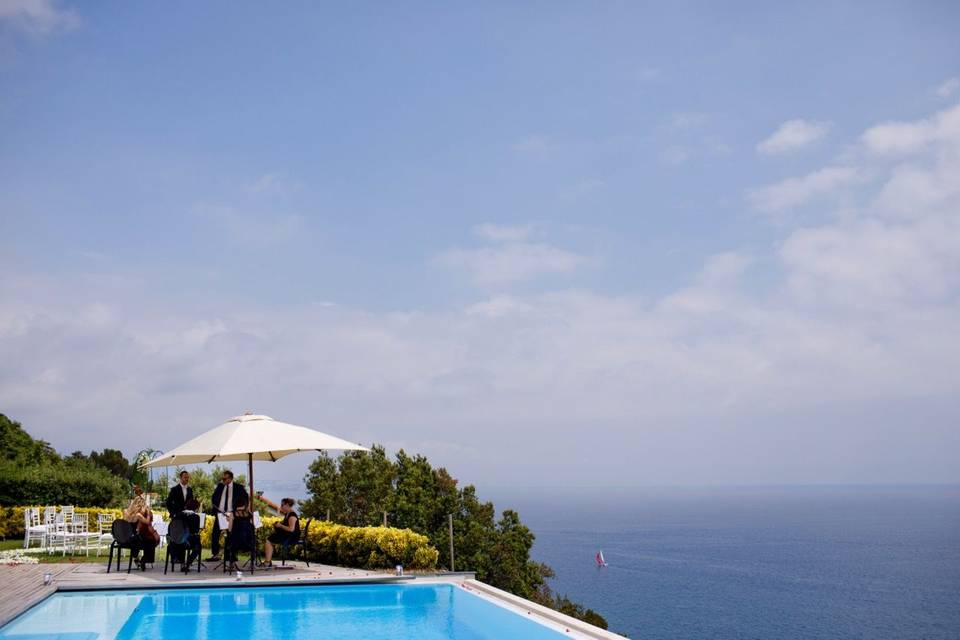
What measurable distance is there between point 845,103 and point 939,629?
224ft

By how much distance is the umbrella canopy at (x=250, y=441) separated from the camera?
1193cm

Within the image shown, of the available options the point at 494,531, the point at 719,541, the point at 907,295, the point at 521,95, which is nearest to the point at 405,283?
the point at 521,95

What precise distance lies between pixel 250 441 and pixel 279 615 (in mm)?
2990

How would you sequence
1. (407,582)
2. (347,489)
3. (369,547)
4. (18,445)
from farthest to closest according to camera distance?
(18,445) → (347,489) → (369,547) → (407,582)

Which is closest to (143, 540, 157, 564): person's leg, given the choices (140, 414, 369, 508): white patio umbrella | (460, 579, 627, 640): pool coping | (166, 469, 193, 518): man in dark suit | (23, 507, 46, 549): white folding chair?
(166, 469, 193, 518): man in dark suit

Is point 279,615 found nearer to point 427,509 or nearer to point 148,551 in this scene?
point 148,551

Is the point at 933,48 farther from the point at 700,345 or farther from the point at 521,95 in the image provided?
the point at 700,345

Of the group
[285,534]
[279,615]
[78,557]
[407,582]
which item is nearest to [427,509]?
[78,557]

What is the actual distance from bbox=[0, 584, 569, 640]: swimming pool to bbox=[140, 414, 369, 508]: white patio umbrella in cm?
207

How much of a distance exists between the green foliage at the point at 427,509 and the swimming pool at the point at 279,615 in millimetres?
13071

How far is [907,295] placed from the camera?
147 feet

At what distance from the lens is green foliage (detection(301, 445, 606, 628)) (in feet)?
85.0

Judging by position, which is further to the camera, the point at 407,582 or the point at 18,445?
the point at 18,445

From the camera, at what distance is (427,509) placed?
122 ft
